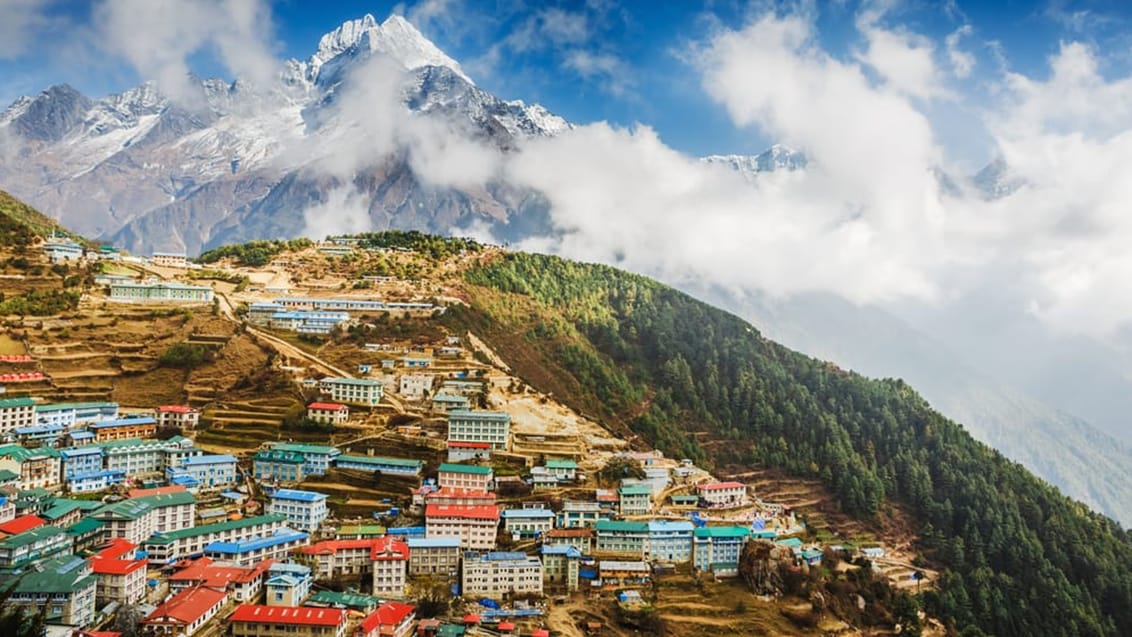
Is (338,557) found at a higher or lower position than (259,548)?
lower

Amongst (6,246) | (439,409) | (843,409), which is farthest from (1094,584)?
(6,246)

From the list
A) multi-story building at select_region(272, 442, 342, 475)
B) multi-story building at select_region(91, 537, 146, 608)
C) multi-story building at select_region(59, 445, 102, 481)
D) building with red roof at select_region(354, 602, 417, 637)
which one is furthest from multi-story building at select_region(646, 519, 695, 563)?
multi-story building at select_region(59, 445, 102, 481)

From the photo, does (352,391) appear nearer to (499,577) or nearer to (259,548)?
(259,548)

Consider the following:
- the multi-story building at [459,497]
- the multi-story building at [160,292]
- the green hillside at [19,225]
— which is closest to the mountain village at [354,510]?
the multi-story building at [459,497]

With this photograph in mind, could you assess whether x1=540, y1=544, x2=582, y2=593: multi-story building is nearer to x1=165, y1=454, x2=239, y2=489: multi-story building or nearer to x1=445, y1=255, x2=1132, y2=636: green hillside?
x1=165, y1=454, x2=239, y2=489: multi-story building

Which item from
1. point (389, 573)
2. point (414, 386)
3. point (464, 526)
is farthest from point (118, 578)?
point (414, 386)
